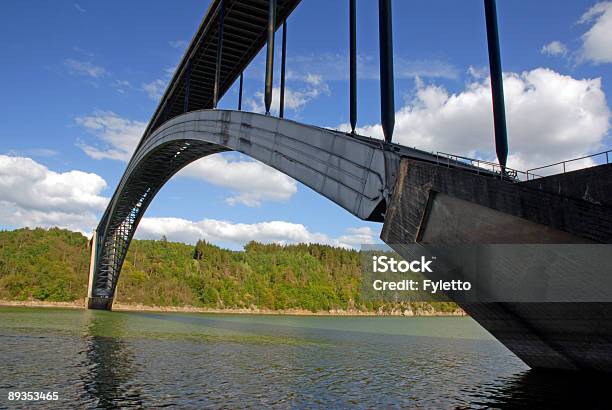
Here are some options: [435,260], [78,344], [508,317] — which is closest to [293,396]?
[435,260]

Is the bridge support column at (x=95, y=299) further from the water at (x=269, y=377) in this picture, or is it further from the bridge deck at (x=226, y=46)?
the water at (x=269, y=377)

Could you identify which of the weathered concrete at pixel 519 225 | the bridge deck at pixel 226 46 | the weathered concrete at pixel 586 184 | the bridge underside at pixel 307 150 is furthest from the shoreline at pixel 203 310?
the weathered concrete at pixel 586 184

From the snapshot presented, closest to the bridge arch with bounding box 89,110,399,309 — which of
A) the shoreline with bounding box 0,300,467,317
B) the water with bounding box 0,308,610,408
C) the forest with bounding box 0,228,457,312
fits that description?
the water with bounding box 0,308,610,408

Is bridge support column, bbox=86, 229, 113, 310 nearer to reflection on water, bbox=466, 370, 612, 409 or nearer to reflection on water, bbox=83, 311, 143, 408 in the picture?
reflection on water, bbox=83, 311, 143, 408

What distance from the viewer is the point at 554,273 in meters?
13.2

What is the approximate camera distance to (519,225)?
1259cm

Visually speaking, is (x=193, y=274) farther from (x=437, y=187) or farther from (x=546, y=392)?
(x=437, y=187)

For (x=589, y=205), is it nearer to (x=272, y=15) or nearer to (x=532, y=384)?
(x=532, y=384)

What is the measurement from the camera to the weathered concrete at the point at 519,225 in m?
11.8

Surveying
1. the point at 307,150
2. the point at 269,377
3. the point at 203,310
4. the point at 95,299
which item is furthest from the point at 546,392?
the point at 203,310

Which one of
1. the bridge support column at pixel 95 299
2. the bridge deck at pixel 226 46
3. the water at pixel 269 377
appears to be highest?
the bridge deck at pixel 226 46

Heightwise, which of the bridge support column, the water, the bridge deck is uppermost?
the bridge deck

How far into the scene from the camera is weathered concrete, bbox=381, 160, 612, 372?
11.8m

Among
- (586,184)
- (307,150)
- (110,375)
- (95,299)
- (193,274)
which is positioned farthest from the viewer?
(193,274)
